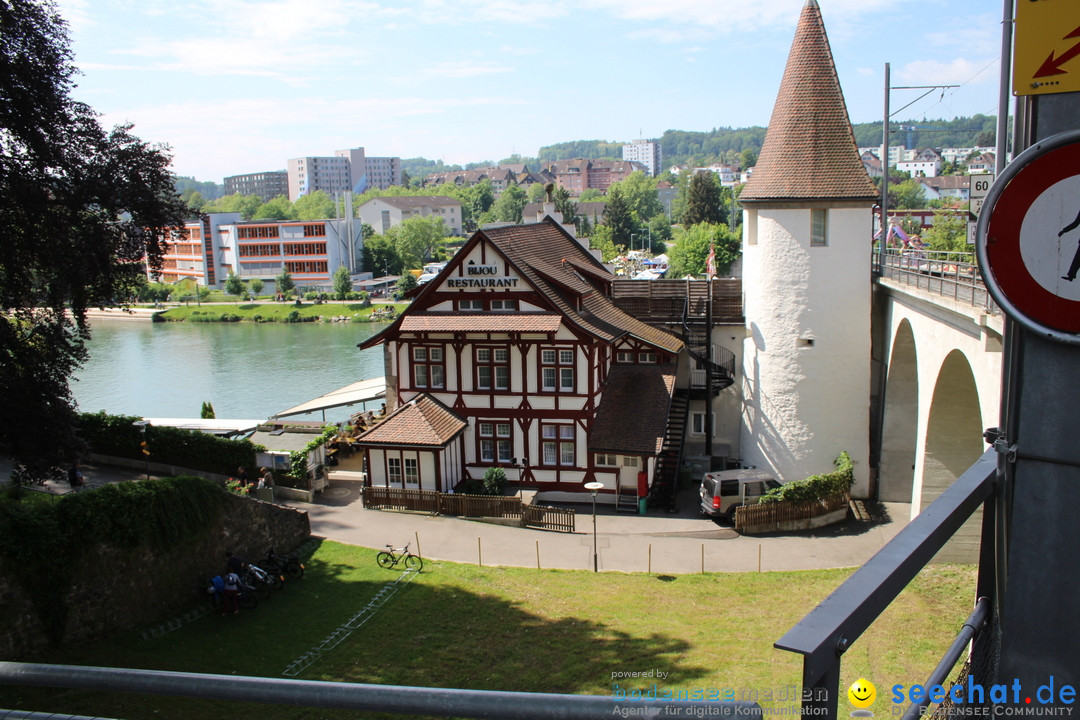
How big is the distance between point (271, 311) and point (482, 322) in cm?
7730

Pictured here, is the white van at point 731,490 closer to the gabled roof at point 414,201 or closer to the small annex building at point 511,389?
the small annex building at point 511,389

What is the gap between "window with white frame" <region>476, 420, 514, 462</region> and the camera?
28.9m

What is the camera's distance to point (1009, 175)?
2709 mm

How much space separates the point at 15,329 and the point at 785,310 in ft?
68.8

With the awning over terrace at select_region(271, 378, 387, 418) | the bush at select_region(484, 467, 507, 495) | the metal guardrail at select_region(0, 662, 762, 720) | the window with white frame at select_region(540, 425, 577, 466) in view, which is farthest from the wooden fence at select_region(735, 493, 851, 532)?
the metal guardrail at select_region(0, 662, 762, 720)

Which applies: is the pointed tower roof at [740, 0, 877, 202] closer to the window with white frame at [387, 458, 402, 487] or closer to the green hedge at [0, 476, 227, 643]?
the window with white frame at [387, 458, 402, 487]

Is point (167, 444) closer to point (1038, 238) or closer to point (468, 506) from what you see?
point (468, 506)

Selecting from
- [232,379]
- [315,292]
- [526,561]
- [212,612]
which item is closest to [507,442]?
[526,561]

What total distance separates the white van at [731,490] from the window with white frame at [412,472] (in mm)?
9004

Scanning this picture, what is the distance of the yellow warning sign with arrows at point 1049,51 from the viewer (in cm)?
260

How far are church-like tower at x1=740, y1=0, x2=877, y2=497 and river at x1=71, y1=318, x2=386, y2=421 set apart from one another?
87.3ft

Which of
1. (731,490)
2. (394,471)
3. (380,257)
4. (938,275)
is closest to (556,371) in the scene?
(394,471)

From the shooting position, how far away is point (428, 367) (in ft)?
96.3

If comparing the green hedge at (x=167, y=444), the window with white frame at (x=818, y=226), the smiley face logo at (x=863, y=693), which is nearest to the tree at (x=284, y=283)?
the green hedge at (x=167, y=444)
